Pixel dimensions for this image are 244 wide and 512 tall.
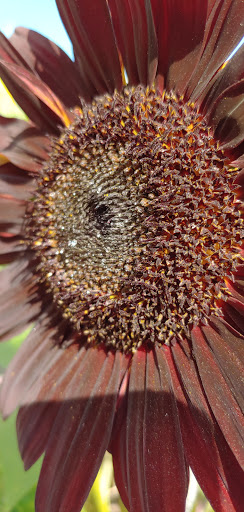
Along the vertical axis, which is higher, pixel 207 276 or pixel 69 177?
pixel 69 177

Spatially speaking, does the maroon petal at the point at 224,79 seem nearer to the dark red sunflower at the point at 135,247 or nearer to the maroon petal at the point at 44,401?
the dark red sunflower at the point at 135,247

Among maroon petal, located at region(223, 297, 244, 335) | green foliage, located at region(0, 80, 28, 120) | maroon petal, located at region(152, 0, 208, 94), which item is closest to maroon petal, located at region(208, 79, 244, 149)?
maroon petal, located at region(152, 0, 208, 94)

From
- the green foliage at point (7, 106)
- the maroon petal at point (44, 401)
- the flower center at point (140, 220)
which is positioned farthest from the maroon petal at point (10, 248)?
the green foliage at point (7, 106)

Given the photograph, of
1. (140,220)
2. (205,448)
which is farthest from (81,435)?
(140,220)

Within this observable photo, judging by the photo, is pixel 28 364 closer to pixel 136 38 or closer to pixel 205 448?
pixel 205 448

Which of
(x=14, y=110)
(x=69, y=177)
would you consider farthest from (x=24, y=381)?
(x=14, y=110)

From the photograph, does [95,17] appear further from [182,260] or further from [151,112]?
[182,260]
